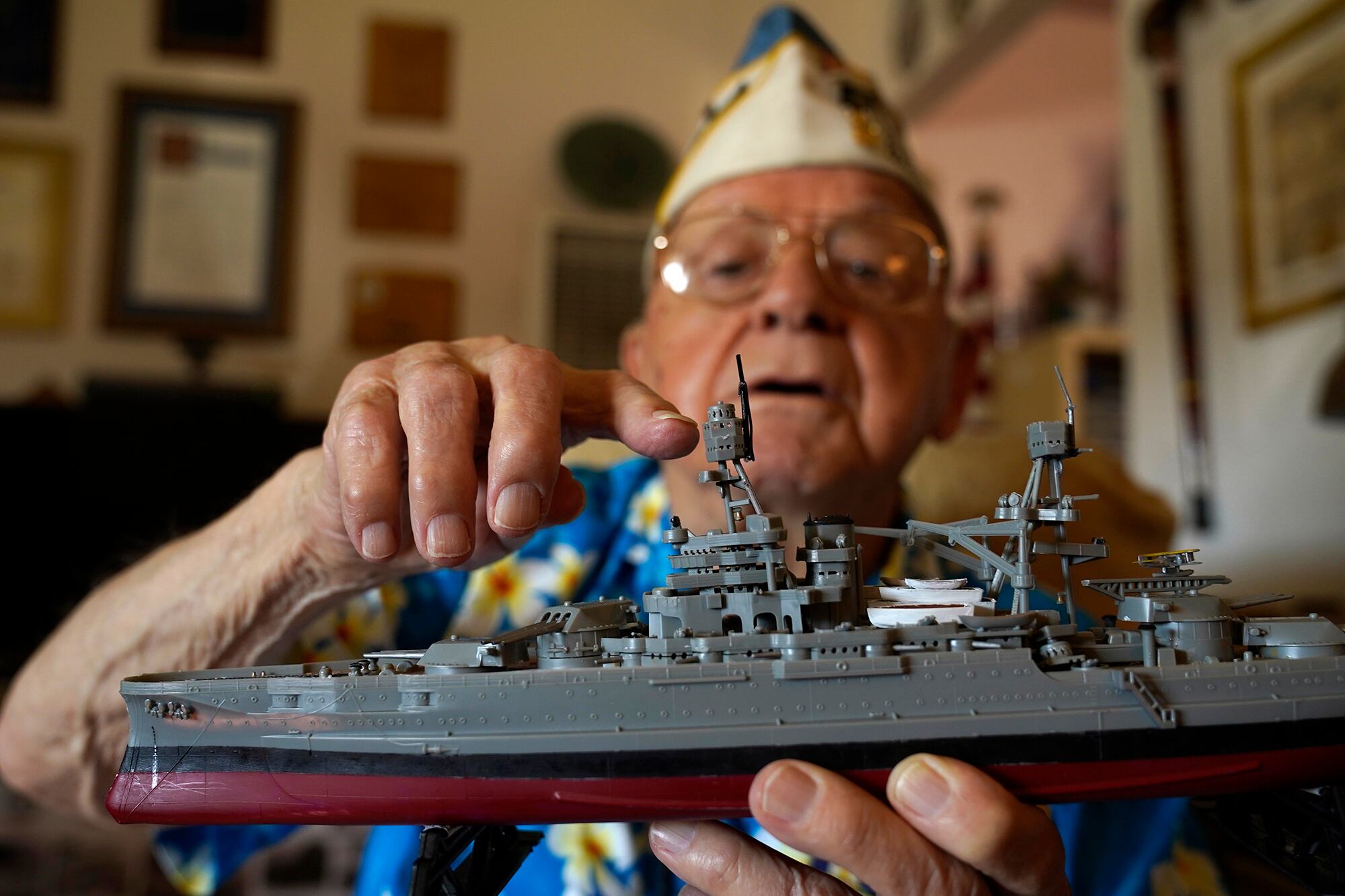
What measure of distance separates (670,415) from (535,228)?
17.5 ft

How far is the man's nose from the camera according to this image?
2156 mm

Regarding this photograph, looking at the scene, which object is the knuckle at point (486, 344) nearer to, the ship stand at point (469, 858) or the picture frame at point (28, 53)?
the ship stand at point (469, 858)

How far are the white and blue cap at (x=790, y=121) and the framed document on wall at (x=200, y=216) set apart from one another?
432 cm

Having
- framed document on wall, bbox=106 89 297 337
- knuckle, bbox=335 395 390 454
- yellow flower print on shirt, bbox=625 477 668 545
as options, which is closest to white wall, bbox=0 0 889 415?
framed document on wall, bbox=106 89 297 337

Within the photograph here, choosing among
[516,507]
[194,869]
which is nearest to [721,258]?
[516,507]

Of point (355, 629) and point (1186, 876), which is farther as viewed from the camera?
point (355, 629)

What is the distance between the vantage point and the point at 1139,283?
5.03m

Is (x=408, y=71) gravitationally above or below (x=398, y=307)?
above

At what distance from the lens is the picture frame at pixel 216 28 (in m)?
6.55

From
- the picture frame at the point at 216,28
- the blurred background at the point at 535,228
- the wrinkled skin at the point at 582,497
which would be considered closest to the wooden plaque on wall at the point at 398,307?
the blurred background at the point at 535,228

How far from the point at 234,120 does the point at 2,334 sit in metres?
2.12

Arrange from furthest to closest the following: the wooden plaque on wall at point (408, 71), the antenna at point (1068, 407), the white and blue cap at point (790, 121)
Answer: the wooden plaque on wall at point (408, 71) < the white and blue cap at point (790, 121) < the antenna at point (1068, 407)

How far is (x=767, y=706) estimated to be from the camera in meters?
1.82

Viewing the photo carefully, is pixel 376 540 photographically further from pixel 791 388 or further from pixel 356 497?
pixel 791 388
